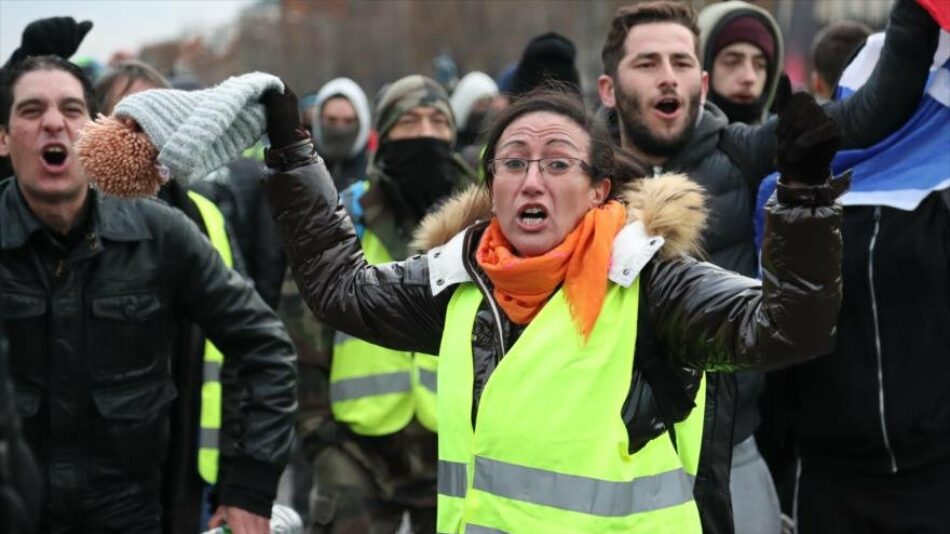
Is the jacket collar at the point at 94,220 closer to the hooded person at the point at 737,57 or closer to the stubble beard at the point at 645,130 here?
the stubble beard at the point at 645,130

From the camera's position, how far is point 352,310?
420cm

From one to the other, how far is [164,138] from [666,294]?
4.18 ft

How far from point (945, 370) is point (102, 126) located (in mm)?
3072

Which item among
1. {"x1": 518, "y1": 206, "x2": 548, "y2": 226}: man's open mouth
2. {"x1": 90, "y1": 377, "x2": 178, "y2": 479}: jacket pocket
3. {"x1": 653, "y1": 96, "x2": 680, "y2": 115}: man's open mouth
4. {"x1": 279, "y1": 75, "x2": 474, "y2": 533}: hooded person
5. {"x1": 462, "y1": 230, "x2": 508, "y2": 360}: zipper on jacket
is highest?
{"x1": 653, "y1": 96, "x2": 680, "y2": 115}: man's open mouth

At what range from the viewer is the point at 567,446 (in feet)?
12.1

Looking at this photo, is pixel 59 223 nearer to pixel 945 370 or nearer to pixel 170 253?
pixel 170 253

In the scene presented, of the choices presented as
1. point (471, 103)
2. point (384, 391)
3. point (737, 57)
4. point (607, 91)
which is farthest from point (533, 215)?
point (471, 103)

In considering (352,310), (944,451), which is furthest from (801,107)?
(944,451)

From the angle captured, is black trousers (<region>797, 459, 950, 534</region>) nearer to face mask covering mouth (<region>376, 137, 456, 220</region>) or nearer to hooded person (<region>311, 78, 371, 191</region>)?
face mask covering mouth (<region>376, 137, 456, 220</region>)

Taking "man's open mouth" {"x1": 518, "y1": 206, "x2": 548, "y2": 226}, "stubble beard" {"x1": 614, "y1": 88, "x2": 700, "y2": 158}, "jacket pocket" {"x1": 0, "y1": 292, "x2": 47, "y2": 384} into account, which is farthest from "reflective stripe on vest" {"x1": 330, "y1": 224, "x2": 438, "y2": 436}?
"man's open mouth" {"x1": 518, "y1": 206, "x2": 548, "y2": 226}

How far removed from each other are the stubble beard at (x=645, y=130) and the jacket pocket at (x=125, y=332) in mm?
1738

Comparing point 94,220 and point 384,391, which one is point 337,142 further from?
point 94,220

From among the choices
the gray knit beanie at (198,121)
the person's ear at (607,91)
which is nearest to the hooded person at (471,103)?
the person's ear at (607,91)

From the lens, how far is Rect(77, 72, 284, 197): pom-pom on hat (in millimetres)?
3850
